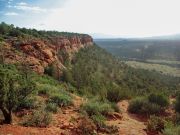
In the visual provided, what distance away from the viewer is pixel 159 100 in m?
22.9

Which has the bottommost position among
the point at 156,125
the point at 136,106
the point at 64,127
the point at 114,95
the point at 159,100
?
the point at 114,95

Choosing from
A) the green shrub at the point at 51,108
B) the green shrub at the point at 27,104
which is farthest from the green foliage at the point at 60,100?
the green shrub at the point at 27,104

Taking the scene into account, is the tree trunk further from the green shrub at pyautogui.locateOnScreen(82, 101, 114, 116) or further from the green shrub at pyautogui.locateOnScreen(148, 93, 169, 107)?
the green shrub at pyautogui.locateOnScreen(148, 93, 169, 107)

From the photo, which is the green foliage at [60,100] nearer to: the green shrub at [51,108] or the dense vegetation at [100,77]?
the green shrub at [51,108]

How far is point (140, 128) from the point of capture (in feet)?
49.9

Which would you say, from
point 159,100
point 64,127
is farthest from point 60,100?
point 159,100

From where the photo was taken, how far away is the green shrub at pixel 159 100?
74.4 feet

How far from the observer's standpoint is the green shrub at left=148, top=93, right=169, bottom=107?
74.4ft

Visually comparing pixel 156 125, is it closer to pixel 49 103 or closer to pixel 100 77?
pixel 49 103

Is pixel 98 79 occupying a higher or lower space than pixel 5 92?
lower

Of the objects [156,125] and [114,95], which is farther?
[114,95]

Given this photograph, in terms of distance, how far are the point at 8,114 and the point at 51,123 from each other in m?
1.82

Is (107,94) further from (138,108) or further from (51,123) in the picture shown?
(51,123)

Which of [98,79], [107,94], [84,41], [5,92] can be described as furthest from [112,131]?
[84,41]
